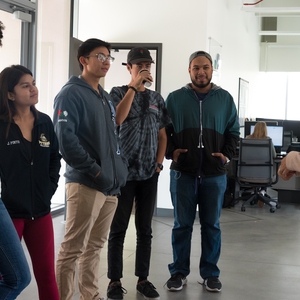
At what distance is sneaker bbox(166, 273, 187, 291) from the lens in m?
3.67

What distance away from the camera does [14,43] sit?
6082 millimetres

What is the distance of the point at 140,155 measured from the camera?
333 centimetres

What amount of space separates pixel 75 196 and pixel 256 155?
511 centimetres

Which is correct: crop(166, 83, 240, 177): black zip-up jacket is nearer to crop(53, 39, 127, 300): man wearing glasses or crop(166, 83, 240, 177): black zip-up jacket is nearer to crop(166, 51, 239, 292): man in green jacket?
crop(166, 51, 239, 292): man in green jacket

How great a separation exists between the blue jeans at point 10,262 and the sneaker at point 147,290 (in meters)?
1.44

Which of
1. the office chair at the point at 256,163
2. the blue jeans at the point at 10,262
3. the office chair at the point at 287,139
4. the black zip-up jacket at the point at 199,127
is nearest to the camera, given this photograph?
the blue jeans at the point at 10,262

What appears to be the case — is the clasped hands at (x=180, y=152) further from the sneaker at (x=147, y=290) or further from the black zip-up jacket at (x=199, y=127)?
the sneaker at (x=147, y=290)

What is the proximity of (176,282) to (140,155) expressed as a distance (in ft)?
3.27

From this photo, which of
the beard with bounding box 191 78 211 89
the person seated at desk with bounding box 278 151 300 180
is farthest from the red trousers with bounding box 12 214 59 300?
the beard with bounding box 191 78 211 89

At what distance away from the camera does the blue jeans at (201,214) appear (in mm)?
3639

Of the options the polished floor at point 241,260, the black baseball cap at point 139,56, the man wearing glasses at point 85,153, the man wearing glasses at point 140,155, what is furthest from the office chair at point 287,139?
the man wearing glasses at point 85,153

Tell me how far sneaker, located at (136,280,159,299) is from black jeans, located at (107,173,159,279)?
0.41 ft

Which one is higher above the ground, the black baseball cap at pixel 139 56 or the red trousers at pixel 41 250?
the black baseball cap at pixel 139 56

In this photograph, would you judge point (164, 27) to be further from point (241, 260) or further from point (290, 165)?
point (290, 165)
